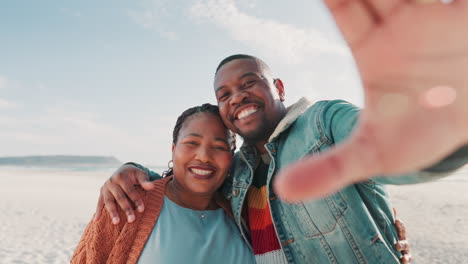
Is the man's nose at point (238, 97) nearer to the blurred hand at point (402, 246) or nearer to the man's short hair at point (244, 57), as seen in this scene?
the man's short hair at point (244, 57)

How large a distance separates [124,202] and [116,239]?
0.25 m

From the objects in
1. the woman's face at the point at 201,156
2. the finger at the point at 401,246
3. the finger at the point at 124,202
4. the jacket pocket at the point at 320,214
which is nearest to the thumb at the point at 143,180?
the finger at the point at 124,202

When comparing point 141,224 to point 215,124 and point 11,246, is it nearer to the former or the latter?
point 215,124

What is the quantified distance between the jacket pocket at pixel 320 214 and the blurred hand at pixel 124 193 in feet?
3.61

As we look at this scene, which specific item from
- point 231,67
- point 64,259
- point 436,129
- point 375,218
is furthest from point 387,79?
point 64,259

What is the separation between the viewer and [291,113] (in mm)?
2281

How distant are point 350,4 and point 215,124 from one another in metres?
1.92

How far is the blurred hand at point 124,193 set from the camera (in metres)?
2.11

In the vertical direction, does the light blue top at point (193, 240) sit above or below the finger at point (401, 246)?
above

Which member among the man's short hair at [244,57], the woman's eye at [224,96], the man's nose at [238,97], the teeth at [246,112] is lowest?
the teeth at [246,112]

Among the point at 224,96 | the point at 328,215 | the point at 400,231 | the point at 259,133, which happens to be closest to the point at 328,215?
the point at 328,215

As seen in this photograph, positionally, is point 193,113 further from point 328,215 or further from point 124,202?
point 328,215

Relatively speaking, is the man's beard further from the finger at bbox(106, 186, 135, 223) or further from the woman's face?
the finger at bbox(106, 186, 135, 223)

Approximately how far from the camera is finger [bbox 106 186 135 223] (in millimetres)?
2084
